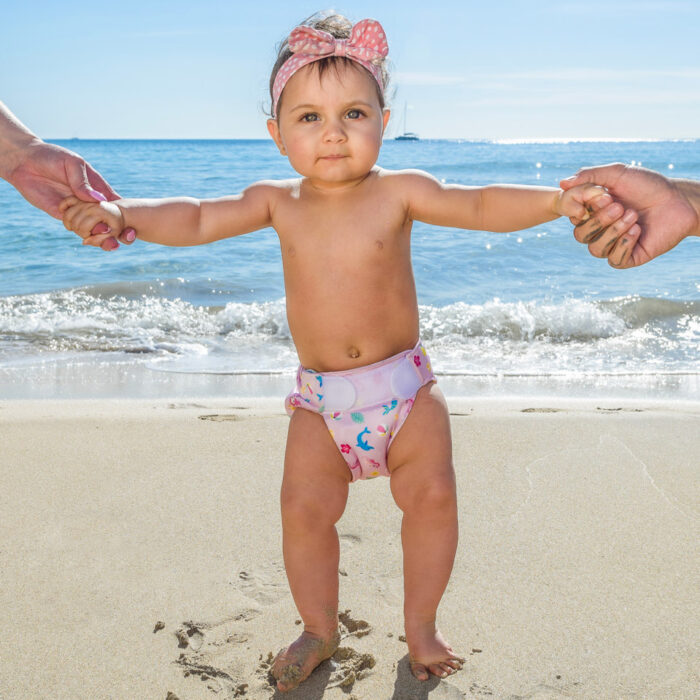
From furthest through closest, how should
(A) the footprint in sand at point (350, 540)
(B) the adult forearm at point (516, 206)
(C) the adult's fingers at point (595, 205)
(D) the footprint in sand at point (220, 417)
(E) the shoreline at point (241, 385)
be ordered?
1. (E) the shoreline at point (241, 385)
2. (D) the footprint in sand at point (220, 417)
3. (A) the footprint in sand at point (350, 540)
4. (B) the adult forearm at point (516, 206)
5. (C) the adult's fingers at point (595, 205)

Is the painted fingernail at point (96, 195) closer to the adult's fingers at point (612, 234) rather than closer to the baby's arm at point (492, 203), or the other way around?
the baby's arm at point (492, 203)

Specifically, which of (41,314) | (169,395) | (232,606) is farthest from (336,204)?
(41,314)

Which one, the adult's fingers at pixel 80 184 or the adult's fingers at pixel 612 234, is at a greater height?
the adult's fingers at pixel 80 184

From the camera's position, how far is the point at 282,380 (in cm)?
547

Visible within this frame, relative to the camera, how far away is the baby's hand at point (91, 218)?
2.15 metres

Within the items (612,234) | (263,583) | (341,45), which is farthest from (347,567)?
(341,45)

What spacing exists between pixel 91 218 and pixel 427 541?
1244 mm

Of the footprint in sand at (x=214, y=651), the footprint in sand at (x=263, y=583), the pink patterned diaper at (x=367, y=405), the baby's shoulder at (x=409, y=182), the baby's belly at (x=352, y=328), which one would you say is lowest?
the footprint in sand at (x=214, y=651)

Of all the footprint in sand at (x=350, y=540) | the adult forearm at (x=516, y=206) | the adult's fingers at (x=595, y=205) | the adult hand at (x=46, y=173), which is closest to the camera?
the adult's fingers at (x=595, y=205)

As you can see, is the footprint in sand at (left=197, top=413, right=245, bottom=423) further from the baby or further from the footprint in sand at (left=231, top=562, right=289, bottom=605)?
the baby

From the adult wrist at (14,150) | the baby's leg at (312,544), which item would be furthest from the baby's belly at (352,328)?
the adult wrist at (14,150)

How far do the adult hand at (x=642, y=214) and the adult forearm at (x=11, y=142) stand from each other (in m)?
1.62

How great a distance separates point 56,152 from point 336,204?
828 mm

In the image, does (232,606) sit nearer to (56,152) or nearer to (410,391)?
(410,391)
